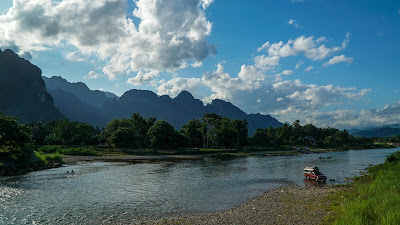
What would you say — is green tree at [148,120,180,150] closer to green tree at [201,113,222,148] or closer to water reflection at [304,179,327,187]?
green tree at [201,113,222,148]

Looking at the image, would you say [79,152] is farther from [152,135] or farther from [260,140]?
[260,140]

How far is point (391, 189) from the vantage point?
25203mm

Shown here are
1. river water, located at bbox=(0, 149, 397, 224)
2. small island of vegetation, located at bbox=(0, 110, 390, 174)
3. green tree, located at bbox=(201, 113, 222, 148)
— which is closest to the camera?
river water, located at bbox=(0, 149, 397, 224)

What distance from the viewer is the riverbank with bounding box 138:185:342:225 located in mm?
20862

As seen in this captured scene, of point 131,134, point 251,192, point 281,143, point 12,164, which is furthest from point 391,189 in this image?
point 281,143

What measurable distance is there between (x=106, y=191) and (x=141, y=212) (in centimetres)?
1252

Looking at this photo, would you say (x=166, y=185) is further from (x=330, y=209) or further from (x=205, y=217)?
(x=330, y=209)

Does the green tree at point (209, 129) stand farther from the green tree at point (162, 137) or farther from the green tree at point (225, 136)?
the green tree at point (162, 137)

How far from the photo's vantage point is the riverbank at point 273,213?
20.9m

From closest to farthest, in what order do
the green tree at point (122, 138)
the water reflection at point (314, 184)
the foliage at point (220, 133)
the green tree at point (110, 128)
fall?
the water reflection at point (314, 184) → the green tree at point (122, 138) → the foliage at point (220, 133) → the green tree at point (110, 128)

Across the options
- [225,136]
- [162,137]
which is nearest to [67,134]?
[162,137]

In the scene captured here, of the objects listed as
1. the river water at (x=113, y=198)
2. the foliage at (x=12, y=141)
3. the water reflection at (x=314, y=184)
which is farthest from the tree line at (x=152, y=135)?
the water reflection at (x=314, y=184)

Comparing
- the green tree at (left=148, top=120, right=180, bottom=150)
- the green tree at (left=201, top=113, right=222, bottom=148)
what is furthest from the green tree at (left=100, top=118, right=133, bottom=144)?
the green tree at (left=201, top=113, right=222, bottom=148)

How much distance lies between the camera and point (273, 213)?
23031 millimetres
